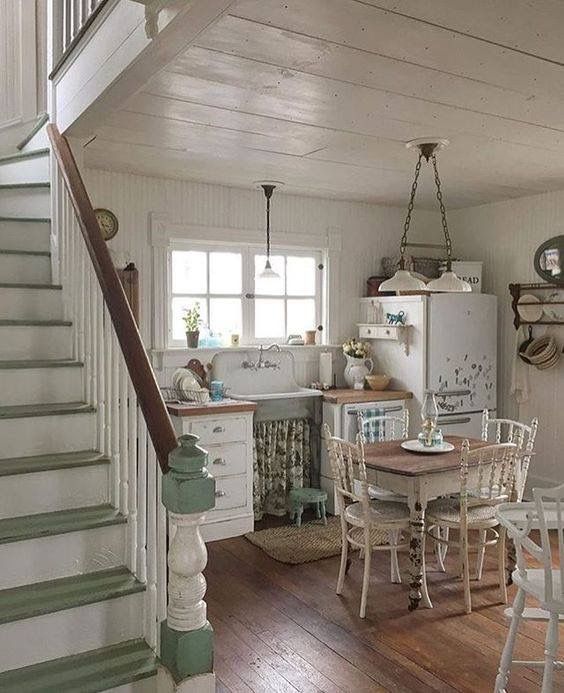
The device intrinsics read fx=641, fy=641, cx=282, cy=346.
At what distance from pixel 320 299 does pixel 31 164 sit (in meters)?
2.72

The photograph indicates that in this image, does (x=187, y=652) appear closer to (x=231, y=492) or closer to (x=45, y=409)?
(x=45, y=409)

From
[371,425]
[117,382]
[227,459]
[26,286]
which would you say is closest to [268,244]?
[371,425]

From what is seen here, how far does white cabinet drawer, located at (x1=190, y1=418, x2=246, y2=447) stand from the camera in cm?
427

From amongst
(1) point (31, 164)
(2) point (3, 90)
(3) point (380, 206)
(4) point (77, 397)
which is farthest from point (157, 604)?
(3) point (380, 206)

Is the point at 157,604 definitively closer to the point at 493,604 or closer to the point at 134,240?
the point at 493,604

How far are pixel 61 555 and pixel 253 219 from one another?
335 centimetres

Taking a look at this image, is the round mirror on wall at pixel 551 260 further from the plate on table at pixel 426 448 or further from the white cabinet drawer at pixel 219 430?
the white cabinet drawer at pixel 219 430

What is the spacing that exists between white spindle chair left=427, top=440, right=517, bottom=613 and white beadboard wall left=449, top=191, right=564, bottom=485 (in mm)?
1791

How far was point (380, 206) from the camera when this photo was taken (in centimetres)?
569

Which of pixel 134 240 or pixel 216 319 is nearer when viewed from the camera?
pixel 134 240

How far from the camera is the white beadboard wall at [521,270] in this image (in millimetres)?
5094

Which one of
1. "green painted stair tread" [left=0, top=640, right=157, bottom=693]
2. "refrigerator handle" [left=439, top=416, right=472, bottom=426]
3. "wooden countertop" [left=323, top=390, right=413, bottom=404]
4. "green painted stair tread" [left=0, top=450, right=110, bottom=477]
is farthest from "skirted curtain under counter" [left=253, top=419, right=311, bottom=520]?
"green painted stair tread" [left=0, top=640, right=157, bottom=693]

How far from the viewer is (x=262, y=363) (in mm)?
5066

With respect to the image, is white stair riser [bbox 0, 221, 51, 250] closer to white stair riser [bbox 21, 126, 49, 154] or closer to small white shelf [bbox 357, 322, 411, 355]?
white stair riser [bbox 21, 126, 49, 154]
